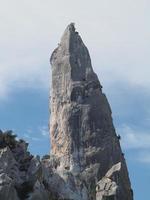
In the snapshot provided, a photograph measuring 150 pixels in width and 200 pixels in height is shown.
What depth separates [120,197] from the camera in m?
84.8

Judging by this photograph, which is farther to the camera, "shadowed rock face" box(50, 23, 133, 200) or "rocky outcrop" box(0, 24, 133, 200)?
"shadowed rock face" box(50, 23, 133, 200)

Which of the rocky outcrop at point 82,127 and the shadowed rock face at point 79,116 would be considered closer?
the rocky outcrop at point 82,127

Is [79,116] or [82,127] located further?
[79,116]

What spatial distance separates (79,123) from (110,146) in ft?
20.7

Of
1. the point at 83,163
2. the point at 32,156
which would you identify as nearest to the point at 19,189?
the point at 32,156

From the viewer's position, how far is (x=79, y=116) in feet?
361

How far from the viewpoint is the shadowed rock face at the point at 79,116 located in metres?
105

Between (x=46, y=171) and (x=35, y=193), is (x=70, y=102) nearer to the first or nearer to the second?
(x=46, y=171)

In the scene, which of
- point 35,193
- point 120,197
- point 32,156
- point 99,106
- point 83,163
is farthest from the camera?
point 99,106

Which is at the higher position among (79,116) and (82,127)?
(79,116)

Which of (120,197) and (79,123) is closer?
(120,197)

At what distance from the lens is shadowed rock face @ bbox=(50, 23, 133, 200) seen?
344 feet

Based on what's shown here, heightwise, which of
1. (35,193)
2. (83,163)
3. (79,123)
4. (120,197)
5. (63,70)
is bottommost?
(35,193)

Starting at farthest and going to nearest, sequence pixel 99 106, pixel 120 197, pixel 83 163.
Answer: pixel 99 106
pixel 83 163
pixel 120 197
